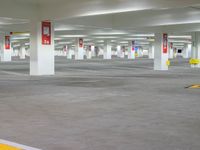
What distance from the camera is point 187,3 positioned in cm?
1574

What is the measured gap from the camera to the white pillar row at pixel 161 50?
30.9m

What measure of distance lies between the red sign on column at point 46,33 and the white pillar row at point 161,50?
1131 centimetres

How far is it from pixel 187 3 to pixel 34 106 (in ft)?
29.7

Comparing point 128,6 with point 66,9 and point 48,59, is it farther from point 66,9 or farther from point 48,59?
point 48,59

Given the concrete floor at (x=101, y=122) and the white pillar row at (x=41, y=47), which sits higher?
the white pillar row at (x=41, y=47)

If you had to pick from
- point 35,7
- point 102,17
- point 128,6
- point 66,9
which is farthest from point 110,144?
point 102,17

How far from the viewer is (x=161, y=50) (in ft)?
102

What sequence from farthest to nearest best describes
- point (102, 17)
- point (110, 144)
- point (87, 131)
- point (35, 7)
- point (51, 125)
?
point (102, 17) → point (35, 7) → point (51, 125) → point (87, 131) → point (110, 144)

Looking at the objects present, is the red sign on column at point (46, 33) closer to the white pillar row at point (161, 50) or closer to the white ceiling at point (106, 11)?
the white ceiling at point (106, 11)

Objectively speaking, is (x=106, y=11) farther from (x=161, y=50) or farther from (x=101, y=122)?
(x=161, y=50)

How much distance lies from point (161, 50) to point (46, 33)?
12.0 meters

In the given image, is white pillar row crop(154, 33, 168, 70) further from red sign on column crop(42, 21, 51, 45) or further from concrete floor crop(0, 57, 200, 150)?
concrete floor crop(0, 57, 200, 150)

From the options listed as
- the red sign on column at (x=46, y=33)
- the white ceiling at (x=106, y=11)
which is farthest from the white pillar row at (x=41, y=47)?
the white ceiling at (x=106, y=11)

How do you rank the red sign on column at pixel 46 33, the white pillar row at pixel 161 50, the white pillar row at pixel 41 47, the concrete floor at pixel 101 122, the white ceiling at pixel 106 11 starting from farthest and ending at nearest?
1. the white pillar row at pixel 161 50
2. the red sign on column at pixel 46 33
3. the white pillar row at pixel 41 47
4. the white ceiling at pixel 106 11
5. the concrete floor at pixel 101 122
